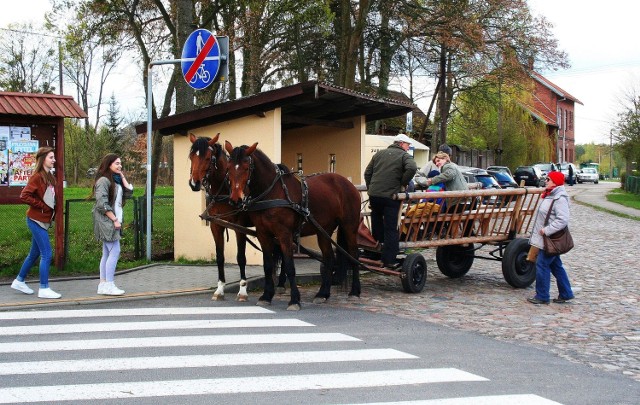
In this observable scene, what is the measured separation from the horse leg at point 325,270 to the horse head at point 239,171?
1.68 meters

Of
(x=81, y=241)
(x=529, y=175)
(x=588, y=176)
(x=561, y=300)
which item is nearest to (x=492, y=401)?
(x=561, y=300)

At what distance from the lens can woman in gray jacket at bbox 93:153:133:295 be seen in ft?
33.0

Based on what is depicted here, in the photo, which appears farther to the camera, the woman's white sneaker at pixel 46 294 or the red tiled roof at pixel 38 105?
the red tiled roof at pixel 38 105

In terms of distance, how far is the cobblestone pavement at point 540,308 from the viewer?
27.1 feet

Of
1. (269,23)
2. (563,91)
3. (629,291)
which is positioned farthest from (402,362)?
(563,91)

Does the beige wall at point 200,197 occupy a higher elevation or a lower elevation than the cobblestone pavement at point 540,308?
higher

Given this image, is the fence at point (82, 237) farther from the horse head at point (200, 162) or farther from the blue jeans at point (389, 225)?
the blue jeans at point (389, 225)

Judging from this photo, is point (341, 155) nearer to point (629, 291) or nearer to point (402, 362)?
point (629, 291)

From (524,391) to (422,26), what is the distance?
2176 centimetres

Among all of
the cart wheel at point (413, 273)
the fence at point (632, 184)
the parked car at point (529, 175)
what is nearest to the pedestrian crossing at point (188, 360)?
the cart wheel at point (413, 273)

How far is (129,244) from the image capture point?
50.1 feet

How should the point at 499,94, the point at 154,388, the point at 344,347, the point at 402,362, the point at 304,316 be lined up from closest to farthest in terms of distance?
the point at 154,388, the point at 402,362, the point at 344,347, the point at 304,316, the point at 499,94

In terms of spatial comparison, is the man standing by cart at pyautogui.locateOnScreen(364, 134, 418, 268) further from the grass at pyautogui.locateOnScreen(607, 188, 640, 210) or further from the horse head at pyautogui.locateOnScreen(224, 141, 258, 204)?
the grass at pyautogui.locateOnScreen(607, 188, 640, 210)

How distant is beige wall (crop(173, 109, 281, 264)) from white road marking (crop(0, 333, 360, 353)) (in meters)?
5.14
